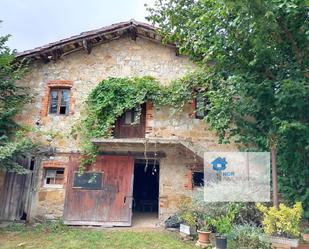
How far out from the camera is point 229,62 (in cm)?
680

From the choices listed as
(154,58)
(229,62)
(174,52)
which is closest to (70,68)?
(154,58)

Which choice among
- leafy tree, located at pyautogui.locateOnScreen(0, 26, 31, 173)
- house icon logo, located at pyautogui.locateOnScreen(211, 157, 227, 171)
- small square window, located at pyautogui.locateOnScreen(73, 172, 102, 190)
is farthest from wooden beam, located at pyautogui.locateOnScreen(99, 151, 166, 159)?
leafy tree, located at pyautogui.locateOnScreen(0, 26, 31, 173)

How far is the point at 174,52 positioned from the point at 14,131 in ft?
22.9

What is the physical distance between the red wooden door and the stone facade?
1.36 ft

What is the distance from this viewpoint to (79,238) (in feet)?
25.7

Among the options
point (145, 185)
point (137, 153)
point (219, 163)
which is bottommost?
point (145, 185)

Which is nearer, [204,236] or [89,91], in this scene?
[204,236]

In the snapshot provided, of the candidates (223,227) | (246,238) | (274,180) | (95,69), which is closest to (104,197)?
(223,227)

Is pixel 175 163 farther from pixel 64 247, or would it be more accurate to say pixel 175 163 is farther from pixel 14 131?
pixel 14 131

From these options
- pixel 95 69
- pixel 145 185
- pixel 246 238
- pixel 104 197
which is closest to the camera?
pixel 246 238

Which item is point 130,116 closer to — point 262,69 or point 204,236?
point 204,236

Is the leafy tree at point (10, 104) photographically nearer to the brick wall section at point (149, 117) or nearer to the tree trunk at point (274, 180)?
the brick wall section at point (149, 117)

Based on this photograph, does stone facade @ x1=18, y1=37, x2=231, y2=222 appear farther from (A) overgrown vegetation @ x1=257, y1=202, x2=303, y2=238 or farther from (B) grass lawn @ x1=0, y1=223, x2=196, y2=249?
(A) overgrown vegetation @ x1=257, y1=202, x2=303, y2=238

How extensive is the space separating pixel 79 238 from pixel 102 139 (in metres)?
3.17
